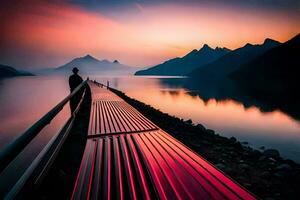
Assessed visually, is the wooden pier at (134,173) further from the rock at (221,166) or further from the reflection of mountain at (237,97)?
the reflection of mountain at (237,97)

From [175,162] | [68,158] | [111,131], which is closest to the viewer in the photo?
[175,162]

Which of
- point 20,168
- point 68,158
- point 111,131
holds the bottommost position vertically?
point 20,168

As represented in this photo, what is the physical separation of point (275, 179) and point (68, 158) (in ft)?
21.1

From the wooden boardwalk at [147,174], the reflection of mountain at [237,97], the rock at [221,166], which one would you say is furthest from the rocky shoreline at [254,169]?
the reflection of mountain at [237,97]

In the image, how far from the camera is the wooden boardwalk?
9.02 feet

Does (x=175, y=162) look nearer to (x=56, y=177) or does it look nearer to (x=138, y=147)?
(x=138, y=147)

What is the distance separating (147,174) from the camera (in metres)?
3.28

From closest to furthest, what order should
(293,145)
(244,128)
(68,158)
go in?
(68,158) → (293,145) → (244,128)

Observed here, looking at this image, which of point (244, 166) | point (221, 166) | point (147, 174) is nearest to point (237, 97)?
point (244, 166)

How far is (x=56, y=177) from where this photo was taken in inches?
168

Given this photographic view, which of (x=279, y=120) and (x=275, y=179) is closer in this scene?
(x=275, y=179)

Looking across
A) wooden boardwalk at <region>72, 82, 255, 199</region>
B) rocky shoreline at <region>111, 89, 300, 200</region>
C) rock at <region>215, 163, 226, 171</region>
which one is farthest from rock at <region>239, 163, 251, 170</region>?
wooden boardwalk at <region>72, 82, 255, 199</region>

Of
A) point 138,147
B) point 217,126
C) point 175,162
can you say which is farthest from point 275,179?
point 217,126

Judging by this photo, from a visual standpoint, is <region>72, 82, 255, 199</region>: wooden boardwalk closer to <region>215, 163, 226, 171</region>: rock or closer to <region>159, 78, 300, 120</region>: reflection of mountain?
<region>215, 163, 226, 171</region>: rock
